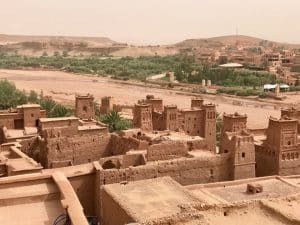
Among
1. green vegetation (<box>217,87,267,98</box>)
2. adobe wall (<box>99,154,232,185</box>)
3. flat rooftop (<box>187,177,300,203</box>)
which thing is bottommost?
green vegetation (<box>217,87,267,98</box>)

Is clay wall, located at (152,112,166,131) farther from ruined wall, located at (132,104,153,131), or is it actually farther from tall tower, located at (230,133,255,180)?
tall tower, located at (230,133,255,180)

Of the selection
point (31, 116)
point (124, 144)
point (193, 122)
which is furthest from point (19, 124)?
point (193, 122)

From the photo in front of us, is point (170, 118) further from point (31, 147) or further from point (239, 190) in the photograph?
point (239, 190)

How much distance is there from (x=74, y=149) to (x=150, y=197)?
28.2ft

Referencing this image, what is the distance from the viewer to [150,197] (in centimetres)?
1648

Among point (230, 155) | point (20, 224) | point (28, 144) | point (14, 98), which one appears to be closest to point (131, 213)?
point (20, 224)

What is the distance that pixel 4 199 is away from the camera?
1379 centimetres

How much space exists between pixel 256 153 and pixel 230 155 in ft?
9.51

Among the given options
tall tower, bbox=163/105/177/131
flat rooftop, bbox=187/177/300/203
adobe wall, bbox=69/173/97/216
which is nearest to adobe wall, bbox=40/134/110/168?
adobe wall, bbox=69/173/97/216

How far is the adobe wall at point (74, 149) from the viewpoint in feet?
77.2

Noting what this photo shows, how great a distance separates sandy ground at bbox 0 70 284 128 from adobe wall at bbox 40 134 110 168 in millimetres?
30664

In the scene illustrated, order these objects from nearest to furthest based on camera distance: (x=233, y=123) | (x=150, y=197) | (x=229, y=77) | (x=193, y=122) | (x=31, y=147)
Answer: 1. (x=150, y=197)
2. (x=31, y=147)
3. (x=233, y=123)
4. (x=193, y=122)
5. (x=229, y=77)

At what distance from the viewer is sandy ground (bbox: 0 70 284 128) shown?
2579 inches

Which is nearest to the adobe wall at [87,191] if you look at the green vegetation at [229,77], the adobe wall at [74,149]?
the adobe wall at [74,149]
